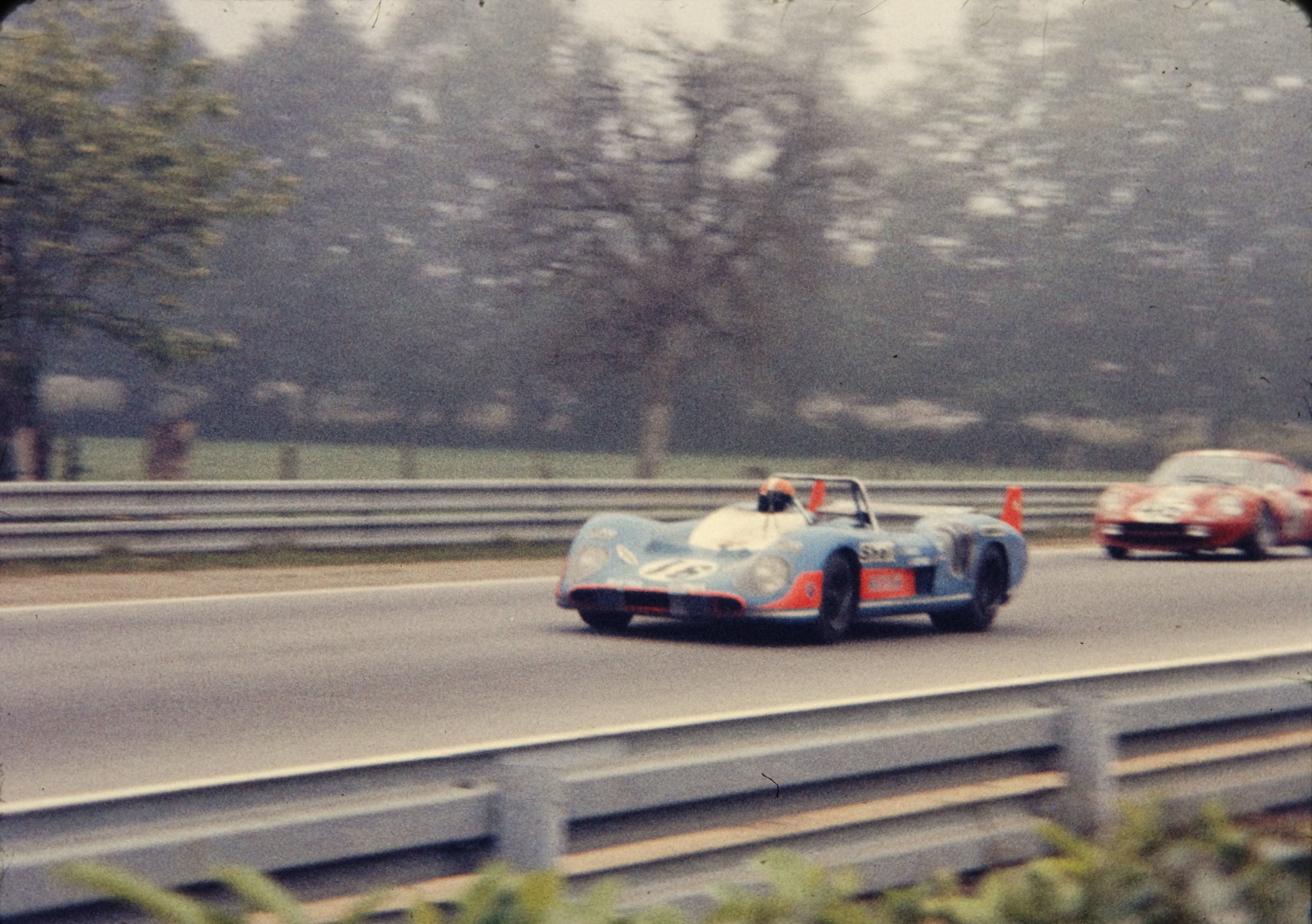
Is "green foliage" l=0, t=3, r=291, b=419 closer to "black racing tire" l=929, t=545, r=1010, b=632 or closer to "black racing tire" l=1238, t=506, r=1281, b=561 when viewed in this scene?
"black racing tire" l=929, t=545, r=1010, b=632

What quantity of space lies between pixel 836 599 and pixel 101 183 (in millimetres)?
12060

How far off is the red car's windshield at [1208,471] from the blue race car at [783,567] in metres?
7.95

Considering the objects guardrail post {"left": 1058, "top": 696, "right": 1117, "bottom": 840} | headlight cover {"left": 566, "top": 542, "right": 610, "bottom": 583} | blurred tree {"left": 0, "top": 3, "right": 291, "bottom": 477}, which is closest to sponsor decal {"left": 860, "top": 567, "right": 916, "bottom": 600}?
headlight cover {"left": 566, "top": 542, "right": 610, "bottom": 583}

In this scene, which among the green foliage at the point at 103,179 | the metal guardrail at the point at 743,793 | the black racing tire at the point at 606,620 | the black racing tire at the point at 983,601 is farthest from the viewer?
the green foliage at the point at 103,179

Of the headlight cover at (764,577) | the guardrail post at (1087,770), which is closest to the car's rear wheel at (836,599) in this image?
the headlight cover at (764,577)

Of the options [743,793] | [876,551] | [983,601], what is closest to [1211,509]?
[983,601]

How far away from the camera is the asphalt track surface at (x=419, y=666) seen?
6.58 meters

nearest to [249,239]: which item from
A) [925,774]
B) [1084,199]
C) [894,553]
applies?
[1084,199]

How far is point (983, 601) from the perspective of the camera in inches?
453

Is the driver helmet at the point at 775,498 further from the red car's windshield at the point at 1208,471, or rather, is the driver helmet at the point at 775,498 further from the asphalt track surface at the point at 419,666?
the red car's windshield at the point at 1208,471

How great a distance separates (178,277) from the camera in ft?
62.0

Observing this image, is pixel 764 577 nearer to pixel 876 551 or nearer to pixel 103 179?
pixel 876 551

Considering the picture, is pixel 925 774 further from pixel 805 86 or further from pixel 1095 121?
pixel 1095 121

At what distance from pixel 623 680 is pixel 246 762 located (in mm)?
2706
